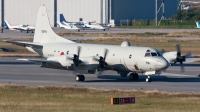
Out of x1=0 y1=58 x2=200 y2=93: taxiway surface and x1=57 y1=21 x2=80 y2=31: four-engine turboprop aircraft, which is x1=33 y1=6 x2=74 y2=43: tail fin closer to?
x1=0 y1=58 x2=200 y2=93: taxiway surface

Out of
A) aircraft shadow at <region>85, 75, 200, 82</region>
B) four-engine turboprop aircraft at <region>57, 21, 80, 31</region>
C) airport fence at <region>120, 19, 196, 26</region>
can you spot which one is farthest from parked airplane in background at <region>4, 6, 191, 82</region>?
airport fence at <region>120, 19, 196, 26</region>

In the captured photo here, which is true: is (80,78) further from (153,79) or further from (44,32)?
(44,32)

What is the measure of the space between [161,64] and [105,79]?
16.0ft

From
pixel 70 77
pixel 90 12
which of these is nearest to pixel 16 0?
pixel 90 12

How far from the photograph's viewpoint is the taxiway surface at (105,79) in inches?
1329

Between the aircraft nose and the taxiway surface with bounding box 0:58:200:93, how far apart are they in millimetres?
1084

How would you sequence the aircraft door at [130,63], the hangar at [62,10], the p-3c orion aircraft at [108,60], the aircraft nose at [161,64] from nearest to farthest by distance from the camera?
1. the aircraft nose at [161,64]
2. the p-3c orion aircraft at [108,60]
3. the aircraft door at [130,63]
4. the hangar at [62,10]

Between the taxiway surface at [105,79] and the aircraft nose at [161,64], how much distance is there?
3.56 feet

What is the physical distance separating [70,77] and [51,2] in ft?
306

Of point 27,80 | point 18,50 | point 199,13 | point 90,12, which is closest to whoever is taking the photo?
point 27,80

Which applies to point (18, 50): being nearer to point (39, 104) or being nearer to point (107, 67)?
point (107, 67)

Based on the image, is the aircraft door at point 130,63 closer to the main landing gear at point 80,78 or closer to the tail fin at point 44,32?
the main landing gear at point 80,78

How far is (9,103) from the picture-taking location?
977 inches

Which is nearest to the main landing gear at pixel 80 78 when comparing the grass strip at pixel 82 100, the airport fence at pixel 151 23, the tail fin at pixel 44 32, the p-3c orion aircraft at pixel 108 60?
the p-3c orion aircraft at pixel 108 60
